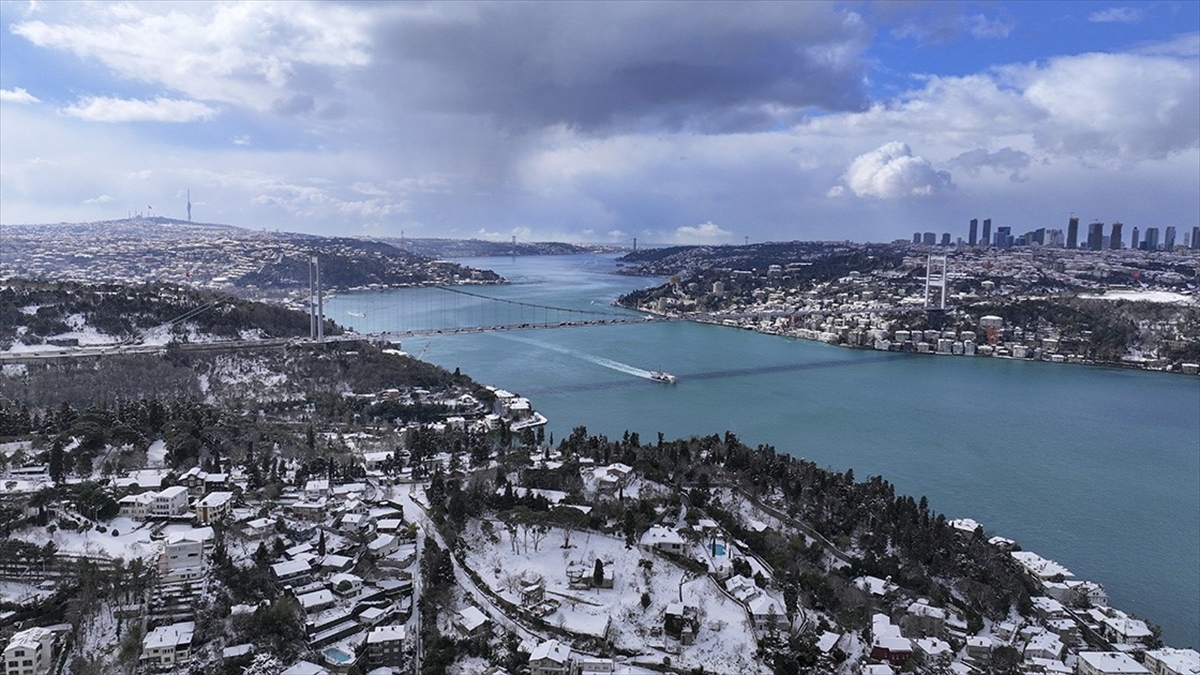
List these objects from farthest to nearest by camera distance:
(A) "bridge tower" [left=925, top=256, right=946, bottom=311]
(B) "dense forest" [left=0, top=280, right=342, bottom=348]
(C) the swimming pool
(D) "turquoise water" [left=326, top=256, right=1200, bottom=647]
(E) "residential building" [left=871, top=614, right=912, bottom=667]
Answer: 1. (A) "bridge tower" [left=925, top=256, right=946, bottom=311]
2. (B) "dense forest" [left=0, top=280, right=342, bottom=348]
3. (D) "turquoise water" [left=326, top=256, right=1200, bottom=647]
4. (E) "residential building" [left=871, top=614, right=912, bottom=667]
5. (C) the swimming pool

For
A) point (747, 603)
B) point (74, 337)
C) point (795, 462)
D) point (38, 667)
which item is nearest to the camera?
point (38, 667)

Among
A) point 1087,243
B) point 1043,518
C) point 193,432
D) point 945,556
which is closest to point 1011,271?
point 1087,243

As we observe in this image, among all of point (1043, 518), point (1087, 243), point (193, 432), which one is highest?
point (1087, 243)

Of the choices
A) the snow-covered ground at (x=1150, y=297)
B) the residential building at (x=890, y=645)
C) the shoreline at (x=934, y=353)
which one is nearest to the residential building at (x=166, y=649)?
the residential building at (x=890, y=645)

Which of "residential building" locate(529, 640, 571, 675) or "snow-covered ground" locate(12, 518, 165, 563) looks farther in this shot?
"snow-covered ground" locate(12, 518, 165, 563)

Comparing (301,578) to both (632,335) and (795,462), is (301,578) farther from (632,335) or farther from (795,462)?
(632,335)

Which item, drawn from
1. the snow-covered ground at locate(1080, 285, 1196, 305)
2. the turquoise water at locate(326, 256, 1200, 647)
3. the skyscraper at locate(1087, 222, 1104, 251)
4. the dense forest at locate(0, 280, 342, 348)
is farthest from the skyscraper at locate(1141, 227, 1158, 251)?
the dense forest at locate(0, 280, 342, 348)

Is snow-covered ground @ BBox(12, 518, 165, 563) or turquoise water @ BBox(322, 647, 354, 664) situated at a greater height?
snow-covered ground @ BBox(12, 518, 165, 563)

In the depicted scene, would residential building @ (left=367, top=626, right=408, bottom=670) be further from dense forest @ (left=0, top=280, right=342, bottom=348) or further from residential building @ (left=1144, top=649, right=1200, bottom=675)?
dense forest @ (left=0, top=280, right=342, bottom=348)

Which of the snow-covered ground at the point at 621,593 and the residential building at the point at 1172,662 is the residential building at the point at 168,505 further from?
the residential building at the point at 1172,662
